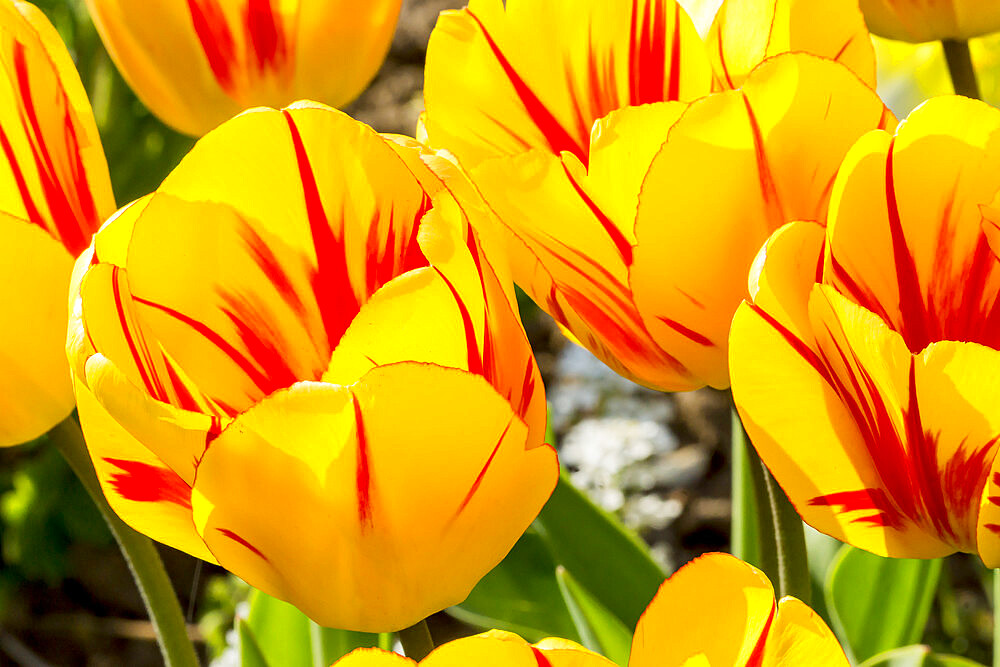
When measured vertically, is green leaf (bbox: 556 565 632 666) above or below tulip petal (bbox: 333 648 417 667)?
below

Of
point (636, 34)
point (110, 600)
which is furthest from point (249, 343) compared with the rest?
point (110, 600)

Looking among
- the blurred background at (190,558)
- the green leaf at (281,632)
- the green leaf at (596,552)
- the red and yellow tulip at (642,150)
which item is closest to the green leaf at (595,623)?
the green leaf at (596,552)

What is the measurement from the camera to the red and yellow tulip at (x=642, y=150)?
26 cm

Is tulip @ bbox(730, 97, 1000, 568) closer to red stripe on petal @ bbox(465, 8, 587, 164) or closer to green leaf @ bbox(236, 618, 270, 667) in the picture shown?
red stripe on petal @ bbox(465, 8, 587, 164)

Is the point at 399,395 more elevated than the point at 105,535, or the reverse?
the point at 399,395

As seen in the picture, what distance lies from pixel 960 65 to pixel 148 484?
32 centimetres

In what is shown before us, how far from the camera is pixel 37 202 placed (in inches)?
12.2

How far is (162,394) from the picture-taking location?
256mm

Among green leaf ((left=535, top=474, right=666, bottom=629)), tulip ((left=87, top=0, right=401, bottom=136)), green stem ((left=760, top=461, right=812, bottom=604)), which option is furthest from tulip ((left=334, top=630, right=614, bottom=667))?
green leaf ((left=535, top=474, right=666, bottom=629))

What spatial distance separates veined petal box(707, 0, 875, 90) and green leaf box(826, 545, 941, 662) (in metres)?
0.30

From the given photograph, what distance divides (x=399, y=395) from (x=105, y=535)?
1.37 meters

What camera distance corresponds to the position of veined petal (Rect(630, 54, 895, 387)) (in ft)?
0.85

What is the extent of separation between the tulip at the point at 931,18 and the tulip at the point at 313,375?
22 centimetres

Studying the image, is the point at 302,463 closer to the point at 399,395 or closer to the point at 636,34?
the point at 399,395
